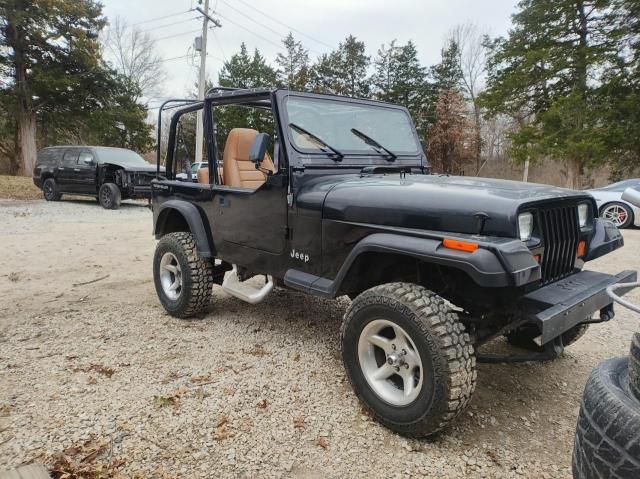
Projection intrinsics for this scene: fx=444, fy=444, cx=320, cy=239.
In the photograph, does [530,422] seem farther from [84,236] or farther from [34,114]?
[34,114]

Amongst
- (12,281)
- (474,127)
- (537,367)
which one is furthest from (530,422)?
(474,127)

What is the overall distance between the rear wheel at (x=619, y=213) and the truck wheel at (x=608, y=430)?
11.0 meters

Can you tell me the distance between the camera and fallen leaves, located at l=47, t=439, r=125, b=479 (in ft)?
6.89

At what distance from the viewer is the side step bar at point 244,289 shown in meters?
3.44

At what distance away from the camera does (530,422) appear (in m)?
2.65

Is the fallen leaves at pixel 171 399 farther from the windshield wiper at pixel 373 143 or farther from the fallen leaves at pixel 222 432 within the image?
the windshield wiper at pixel 373 143

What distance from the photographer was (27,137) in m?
21.6

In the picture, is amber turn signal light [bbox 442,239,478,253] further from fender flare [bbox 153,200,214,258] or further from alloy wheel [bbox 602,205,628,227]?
alloy wheel [bbox 602,205,628,227]

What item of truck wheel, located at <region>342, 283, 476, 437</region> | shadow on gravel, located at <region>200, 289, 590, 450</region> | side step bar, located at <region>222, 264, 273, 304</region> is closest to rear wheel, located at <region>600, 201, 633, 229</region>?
shadow on gravel, located at <region>200, 289, 590, 450</region>

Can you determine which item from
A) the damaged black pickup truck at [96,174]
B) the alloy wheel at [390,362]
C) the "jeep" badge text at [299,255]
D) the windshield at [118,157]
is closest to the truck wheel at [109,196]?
the damaged black pickup truck at [96,174]

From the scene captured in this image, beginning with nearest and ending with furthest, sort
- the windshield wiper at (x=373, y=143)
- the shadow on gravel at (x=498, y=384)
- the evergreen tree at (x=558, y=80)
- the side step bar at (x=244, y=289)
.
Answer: the shadow on gravel at (x=498, y=384) → the side step bar at (x=244, y=289) → the windshield wiper at (x=373, y=143) → the evergreen tree at (x=558, y=80)

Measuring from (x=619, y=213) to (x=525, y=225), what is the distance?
1056 cm

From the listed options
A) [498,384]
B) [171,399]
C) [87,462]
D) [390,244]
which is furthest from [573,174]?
[87,462]

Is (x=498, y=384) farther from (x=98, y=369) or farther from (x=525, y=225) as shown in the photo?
(x=98, y=369)
